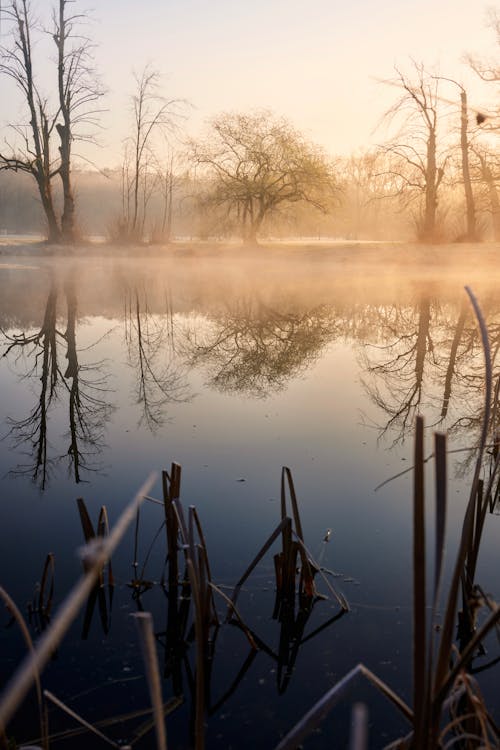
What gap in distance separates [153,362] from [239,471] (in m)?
4.37

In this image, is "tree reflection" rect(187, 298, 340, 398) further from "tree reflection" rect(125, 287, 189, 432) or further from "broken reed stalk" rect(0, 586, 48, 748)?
"broken reed stalk" rect(0, 586, 48, 748)

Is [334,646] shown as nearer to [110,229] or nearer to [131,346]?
[131,346]

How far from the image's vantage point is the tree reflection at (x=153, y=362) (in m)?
6.23

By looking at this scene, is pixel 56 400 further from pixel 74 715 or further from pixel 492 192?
pixel 492 192

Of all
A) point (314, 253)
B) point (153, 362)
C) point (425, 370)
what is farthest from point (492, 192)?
point (153, 362)

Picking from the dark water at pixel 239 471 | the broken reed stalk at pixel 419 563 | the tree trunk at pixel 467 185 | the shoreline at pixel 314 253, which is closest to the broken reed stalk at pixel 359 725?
the broken reed stalk at pixel 419 563

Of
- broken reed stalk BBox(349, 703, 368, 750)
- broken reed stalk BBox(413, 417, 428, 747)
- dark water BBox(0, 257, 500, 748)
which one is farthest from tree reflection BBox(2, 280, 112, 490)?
broken reed stalk BBox(349, 703, 368, 750)

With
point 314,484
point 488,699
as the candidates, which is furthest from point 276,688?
point 314,484

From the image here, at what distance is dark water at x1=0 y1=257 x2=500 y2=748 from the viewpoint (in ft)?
7.57

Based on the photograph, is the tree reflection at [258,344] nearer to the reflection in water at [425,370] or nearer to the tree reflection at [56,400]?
the reflection in water at [425,370]

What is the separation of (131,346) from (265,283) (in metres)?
9.88

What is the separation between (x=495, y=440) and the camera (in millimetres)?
3041

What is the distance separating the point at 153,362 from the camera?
8.45 metres

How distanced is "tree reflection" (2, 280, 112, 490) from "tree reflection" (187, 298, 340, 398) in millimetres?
1445
